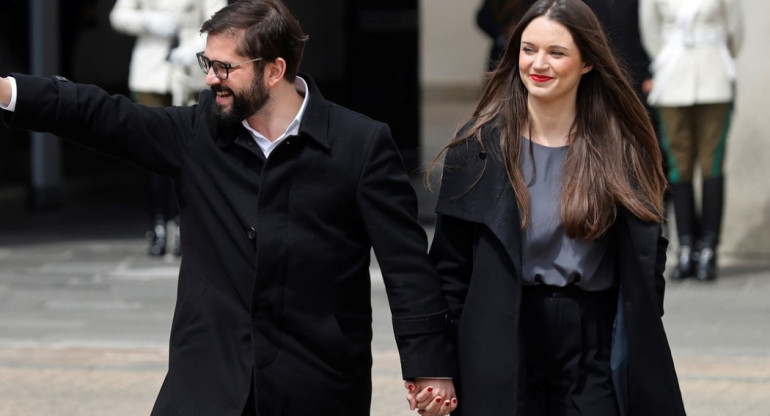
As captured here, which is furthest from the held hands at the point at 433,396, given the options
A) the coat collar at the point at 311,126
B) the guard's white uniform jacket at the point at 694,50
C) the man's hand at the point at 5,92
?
the guard's white uniform jacket at the point at 694,50

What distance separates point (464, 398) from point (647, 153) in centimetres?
80

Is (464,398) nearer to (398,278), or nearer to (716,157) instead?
(398,278)

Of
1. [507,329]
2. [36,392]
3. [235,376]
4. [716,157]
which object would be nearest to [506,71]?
[507,329]

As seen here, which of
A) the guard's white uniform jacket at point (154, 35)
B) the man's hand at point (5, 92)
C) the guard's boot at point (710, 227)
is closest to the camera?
the man's hand at point (5, 92)

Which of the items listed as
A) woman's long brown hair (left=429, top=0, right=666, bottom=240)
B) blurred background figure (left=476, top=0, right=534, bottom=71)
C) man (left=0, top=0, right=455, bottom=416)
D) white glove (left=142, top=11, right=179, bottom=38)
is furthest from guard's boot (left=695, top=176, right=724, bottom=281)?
man (left=0, top=0, right=455, bottom=416)

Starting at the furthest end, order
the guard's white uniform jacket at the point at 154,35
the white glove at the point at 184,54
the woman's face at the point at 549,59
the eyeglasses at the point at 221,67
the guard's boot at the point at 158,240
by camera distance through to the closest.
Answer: the guard's boot at the point at 158,240, the guard's white uniform jacket at the point at 154,35, the white glove at the point at 184,54, the woman's face at the point at 549,59, the eyeglasses at the point at 221,67

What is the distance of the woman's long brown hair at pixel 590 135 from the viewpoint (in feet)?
13.1

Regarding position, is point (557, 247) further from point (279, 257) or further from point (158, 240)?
point (158, 240)

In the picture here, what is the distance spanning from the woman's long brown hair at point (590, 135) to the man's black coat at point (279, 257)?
0.30 meters

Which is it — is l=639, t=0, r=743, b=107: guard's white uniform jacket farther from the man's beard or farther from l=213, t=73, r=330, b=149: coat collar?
the man's beard

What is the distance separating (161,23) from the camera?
966 centimetres

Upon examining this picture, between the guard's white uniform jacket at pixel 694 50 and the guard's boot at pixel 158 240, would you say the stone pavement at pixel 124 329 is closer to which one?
the guard's boot at pixel 158 240

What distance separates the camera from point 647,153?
417 centimetres

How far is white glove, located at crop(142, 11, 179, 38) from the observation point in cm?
966
